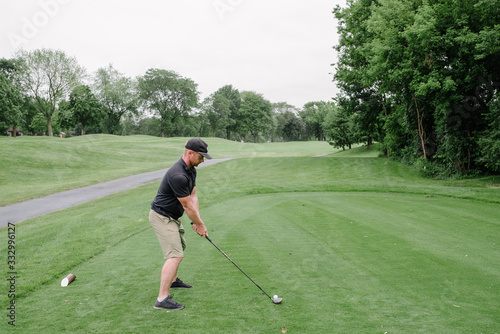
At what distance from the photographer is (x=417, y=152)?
2348 cm

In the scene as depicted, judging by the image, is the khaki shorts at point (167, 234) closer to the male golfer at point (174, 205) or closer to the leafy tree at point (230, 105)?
the male golfer at point (174, 205)

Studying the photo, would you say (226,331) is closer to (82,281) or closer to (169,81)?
(82,281)

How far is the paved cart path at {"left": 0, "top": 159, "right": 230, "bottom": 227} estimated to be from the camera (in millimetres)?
12891

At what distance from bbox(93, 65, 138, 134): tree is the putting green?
71.3m

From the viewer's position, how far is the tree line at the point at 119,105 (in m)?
52.0

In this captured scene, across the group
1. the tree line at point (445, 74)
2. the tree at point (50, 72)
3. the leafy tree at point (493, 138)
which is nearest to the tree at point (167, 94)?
the tree at point (50, 72)

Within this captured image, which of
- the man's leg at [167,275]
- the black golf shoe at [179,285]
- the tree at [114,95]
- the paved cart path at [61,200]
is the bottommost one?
the paved cart path at [61,200]

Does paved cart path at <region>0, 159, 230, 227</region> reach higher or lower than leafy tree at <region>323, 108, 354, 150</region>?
lower

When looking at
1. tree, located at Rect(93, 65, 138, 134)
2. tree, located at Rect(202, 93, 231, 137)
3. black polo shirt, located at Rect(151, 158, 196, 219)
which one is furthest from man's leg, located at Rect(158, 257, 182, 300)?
tree, located at Rect(202, 93, 231, 137)

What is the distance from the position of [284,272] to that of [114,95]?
75653 millimetres

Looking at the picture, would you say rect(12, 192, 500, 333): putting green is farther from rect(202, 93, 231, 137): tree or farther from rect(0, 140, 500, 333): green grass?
rect(202, 93, 231, 137): tree

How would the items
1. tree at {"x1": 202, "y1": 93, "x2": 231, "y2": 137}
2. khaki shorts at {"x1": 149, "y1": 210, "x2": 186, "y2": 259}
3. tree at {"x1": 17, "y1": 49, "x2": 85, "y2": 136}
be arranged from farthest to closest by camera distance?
tree at {"x1": 202, "y1": 93, "x2": 231, "y2": 137} → tree at {"x1": 17, "y1": 49, "x2": 85, "y2": 136} → khaki shorts at {"x1": 149, "y1": 210, "x2": 186, "y2": 259}

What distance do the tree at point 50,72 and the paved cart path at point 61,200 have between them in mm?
38995

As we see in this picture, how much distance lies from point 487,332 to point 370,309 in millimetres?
1139
